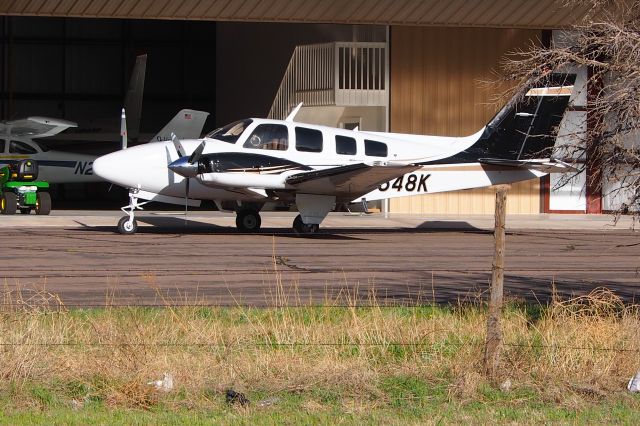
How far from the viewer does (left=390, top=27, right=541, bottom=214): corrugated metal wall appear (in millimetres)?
31688

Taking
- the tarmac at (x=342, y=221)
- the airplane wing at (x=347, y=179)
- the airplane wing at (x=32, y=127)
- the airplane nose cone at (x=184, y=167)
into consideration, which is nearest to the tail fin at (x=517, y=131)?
the tarmac at (x=342, y=221)

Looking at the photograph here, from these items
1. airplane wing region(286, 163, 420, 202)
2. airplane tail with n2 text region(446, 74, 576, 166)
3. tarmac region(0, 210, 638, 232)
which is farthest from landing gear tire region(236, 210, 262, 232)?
airplane tail with n2 text region(446, 74, 576, 166)

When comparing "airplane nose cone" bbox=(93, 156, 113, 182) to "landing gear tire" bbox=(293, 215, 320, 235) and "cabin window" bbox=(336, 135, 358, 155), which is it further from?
"cabin window" bbox=(336, 135, 358, 155)

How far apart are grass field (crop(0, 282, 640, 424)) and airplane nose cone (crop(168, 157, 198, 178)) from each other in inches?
392

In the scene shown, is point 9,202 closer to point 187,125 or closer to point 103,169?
point 187,125

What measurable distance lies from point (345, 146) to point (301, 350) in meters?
13.4

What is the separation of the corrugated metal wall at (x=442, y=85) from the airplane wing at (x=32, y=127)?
10413mm

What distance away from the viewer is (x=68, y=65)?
165 feet

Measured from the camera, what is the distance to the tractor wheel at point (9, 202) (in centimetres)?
2766

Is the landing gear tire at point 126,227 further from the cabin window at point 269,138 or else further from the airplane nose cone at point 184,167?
the cabin window at point 269,138

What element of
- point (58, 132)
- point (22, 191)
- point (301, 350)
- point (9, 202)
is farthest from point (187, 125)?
point (301, 350)

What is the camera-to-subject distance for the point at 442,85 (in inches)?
1256

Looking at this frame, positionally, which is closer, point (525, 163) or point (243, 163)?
point (243, 163)

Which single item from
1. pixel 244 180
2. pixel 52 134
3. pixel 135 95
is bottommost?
pixel 244 180
